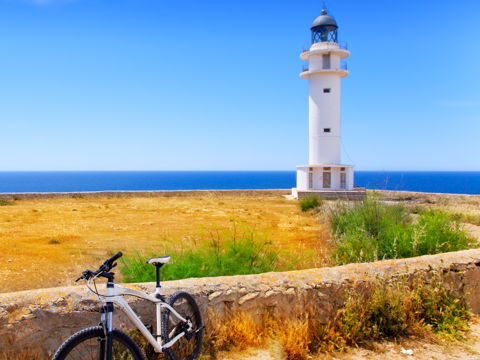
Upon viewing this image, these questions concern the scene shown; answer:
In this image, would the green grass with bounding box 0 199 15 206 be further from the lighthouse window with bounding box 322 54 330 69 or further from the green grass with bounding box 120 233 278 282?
the lighthouse window with bounding box 322 54 330 69

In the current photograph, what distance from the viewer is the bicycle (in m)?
2.54

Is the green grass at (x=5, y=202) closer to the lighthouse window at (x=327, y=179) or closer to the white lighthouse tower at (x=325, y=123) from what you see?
the white lighthouse tower at (x=325, y=123)

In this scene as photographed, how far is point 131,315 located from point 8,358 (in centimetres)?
99

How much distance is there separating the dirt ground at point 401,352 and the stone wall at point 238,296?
1.23 feet

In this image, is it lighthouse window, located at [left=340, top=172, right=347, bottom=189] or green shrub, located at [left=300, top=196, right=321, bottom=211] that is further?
lighthouse window, located at [left=340, top=172, right=347, bottom=189]

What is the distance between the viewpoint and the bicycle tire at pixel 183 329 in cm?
330

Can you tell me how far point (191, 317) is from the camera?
3.49 meters

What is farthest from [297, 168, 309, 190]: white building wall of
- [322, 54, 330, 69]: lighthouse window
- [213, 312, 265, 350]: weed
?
[213, 312, 265, 350]: weed

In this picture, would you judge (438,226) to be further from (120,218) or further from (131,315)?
(120,218)

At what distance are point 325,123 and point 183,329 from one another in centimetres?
2388

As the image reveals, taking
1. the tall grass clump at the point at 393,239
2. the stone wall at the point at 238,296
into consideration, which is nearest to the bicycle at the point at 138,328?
the stone wall at the point at 238,296

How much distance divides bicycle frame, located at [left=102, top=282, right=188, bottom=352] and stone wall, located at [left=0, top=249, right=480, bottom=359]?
29 centimetres

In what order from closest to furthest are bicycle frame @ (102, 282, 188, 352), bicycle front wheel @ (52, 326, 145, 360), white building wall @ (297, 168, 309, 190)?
bicycle front wheel @ (52, 326, 145, 360)
bicycle frame @ (102, 282, 188, 352)
white building wall @ (297, 168, 309, 190)

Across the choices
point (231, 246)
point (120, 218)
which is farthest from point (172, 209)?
point (231, 246)
